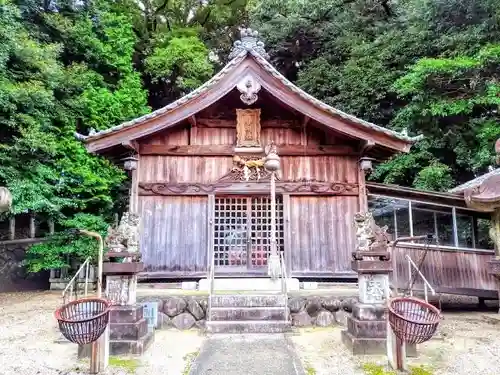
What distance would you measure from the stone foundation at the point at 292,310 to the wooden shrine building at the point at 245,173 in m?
1.43

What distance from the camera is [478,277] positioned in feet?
33.3

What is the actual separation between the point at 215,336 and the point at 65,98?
41.0 feet

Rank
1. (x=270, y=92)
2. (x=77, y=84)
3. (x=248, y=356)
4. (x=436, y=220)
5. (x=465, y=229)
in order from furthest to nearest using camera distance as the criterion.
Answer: (x=77, y=84) < (x=465, y=229) < (x=436, y=220) < (x=270, y=92) < (x=248, y=356)

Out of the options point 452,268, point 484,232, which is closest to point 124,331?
point 452,268

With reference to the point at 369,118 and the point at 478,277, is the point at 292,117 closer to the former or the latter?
the point at 478,277

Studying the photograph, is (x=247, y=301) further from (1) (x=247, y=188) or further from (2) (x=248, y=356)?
(1) (x=247, y=188)

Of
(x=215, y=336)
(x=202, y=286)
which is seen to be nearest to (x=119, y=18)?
(x=202, y=286)

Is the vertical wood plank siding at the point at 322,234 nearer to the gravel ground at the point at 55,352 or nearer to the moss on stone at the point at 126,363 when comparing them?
the gravel ground at the point at 55,352

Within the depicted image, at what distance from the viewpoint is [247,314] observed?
7262mm

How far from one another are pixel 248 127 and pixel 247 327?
201 inches

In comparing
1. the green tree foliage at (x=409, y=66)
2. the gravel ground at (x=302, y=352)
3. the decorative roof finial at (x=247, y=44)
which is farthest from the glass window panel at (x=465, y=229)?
the decorative roof finial at (x=247, y=44)

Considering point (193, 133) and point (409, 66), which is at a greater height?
point (409, 66)

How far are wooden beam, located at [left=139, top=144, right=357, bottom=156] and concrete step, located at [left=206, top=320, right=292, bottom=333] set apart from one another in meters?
4.44

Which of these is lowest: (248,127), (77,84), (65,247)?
(65,247)
